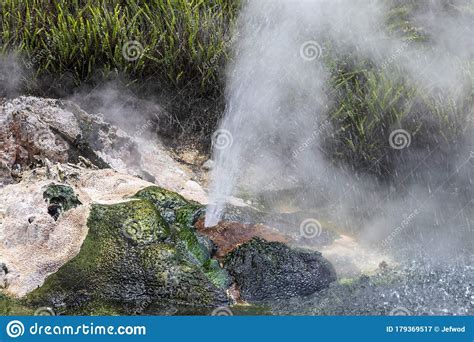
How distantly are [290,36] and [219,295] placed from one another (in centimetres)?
368

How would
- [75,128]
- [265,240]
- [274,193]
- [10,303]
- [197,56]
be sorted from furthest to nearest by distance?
1. [197,56]
2. [274,193]
3. [75,128]
4. [265,240]
5. [10,303]

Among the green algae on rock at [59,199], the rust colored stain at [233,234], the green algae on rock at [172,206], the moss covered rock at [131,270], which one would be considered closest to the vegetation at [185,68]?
the rust colored stain at [233,234]

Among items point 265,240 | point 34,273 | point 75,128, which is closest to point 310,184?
point 265,240

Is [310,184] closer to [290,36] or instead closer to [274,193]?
[274,193]

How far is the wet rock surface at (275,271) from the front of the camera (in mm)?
4188

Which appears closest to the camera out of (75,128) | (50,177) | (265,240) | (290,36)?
(265,240)

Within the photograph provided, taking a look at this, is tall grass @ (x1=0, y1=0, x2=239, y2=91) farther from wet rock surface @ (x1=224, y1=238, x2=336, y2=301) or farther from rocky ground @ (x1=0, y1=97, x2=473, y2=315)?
wet rock surface @ (x1=224, y1=238, x2=336, y2=301)

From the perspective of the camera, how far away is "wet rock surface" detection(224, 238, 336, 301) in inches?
165

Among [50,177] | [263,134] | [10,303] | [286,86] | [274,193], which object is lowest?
[10,303]

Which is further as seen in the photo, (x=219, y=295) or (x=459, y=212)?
(x=459, y=212)

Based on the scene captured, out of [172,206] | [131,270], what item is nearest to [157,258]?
[131,270]

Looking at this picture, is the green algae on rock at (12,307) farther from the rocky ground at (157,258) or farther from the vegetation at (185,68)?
the vegetation at (185,68)

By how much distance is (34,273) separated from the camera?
406 centimetres

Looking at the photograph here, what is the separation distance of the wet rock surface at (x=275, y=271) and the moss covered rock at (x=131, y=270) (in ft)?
0.47
